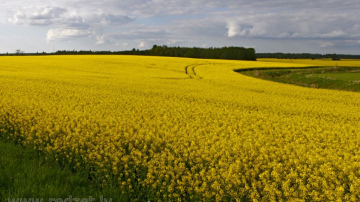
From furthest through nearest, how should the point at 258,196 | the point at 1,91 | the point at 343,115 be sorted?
the point at 1,91 < the point at 343,115 < the point at 258,196

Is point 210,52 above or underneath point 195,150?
above

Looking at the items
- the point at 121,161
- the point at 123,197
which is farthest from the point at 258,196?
the point at 121,161

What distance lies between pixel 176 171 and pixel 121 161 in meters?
1.34

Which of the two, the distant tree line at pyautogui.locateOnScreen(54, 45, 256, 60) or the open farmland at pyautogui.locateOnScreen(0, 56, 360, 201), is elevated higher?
the distant tree line at pyautogui.locateOnScreen(54, 45, 256, 60)

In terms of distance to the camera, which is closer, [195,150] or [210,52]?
[195,150]

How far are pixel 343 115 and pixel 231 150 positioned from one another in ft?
24.5

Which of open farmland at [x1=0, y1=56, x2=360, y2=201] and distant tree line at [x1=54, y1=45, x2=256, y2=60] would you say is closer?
open farmland at [x1=0, y1=56, x2=360, y2=201]

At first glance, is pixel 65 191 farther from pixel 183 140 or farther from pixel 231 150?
pixel 231 150

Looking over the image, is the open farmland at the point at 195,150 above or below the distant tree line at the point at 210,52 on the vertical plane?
below

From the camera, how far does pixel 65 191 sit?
4.96m

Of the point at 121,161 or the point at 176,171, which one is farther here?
the point at 121,161

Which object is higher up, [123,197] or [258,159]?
[258,159]

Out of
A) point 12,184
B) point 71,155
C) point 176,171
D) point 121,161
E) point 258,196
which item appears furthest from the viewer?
point 71,155

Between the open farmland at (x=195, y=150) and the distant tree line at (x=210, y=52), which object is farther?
the distant tree line at (x=210, y=52)
